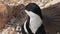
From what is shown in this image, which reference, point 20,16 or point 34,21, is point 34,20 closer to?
point 34,21

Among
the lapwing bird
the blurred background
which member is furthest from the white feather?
the blurred background

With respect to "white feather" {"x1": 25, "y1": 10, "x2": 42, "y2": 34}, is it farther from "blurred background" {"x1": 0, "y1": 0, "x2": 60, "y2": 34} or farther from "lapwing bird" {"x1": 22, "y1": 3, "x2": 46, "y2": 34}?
"blurred background" {"x1": 0, "y1": 0, "x2": 60, "y2": 34}

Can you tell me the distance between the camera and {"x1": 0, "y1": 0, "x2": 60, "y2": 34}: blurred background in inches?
74.9

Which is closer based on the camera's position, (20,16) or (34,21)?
(34,21)

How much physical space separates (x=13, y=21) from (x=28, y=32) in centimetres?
55

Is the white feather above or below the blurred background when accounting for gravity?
above

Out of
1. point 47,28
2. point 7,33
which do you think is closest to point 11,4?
point 7,33

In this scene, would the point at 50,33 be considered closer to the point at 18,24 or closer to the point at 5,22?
the point at 18,24

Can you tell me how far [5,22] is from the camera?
2.11 meters

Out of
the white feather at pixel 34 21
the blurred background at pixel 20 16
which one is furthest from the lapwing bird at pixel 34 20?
the blurred background at pixel 20 16

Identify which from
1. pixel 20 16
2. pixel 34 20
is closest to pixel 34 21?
pixel 34 20

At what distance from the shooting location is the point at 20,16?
212 cm

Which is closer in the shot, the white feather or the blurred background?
the white feather

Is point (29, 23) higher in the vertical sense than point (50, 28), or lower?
higher
